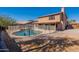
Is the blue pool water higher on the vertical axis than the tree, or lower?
lower

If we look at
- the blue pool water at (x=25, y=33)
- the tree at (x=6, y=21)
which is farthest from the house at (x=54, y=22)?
the tree at (x=6, y=21)

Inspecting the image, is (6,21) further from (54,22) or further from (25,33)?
(54,22)

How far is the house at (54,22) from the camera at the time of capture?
4895 millimetres

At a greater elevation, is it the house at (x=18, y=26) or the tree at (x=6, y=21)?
the tree at (x=6, y=21)

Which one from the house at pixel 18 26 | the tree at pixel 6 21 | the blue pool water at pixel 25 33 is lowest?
the blue pool water at pixel 25 33

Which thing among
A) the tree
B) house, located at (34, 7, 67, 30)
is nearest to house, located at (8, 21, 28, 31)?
the tree

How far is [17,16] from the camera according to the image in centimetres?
489

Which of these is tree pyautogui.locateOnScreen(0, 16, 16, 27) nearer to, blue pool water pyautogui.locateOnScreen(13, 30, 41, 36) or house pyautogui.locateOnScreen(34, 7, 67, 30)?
blue pool water pyautogui.locateOnScreen(13, 30, 41, 36)

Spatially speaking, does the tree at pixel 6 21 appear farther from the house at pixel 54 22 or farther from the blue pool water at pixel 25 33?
the house at pixel 54 22

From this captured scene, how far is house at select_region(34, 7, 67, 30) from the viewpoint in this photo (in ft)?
16.1

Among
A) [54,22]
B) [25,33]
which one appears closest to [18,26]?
[25,33]
